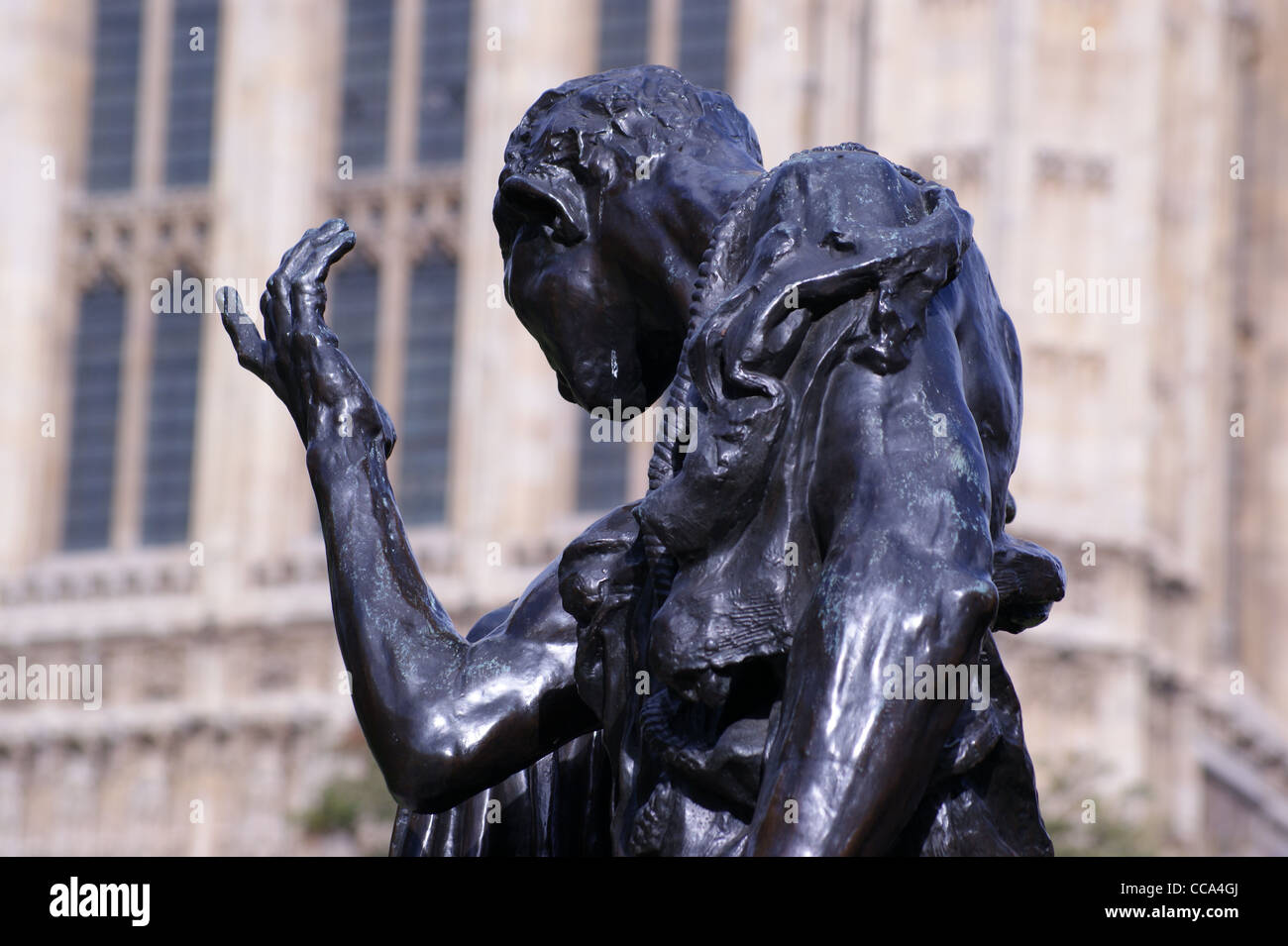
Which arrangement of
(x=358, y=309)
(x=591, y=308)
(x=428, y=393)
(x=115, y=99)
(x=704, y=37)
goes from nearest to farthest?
(x=591, y=308)
(x=704, y=37)
(x=428, y=393)
(x=358, y=309)
(x=115, y=99)

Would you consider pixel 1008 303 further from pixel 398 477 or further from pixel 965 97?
pixel 398 477

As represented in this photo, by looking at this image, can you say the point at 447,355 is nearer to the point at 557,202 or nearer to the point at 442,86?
the point at 442,86

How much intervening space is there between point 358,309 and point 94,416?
90.5 inches

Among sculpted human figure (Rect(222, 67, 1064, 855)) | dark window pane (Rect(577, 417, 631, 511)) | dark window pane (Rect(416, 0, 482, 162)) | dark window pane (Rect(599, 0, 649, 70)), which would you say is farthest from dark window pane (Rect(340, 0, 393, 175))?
sculpted human figure (Rect(222, 67, 1064, 855))

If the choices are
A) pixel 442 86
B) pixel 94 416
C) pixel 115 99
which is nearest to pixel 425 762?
pixel 442 86

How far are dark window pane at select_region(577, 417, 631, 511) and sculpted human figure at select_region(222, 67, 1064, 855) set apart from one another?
2040 cm

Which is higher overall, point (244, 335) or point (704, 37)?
point (704, 37)

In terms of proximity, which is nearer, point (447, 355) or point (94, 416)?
point (447, 355)

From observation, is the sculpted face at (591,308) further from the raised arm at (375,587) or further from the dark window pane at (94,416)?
the dark window pane at (94,416)

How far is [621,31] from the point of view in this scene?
79.6ft

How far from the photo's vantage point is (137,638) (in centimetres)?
2359

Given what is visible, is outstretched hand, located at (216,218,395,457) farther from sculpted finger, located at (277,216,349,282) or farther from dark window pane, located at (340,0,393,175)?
dark window pane, located at (340,0,393,175)

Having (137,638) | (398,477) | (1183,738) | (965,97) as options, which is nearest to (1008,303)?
(965,97)
